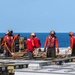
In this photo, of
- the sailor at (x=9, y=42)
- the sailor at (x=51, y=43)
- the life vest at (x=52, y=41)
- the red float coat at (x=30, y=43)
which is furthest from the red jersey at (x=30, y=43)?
the sailor at (x=9, y=42)

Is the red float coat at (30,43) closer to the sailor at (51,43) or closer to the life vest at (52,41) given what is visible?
the sailor at (51,43)

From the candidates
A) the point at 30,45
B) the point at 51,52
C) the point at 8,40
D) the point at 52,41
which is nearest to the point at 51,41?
the point at 52,41

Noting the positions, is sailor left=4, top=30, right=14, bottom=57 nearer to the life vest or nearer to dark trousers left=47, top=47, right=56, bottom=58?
the life vest

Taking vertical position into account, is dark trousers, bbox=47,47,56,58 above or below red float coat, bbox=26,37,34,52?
below

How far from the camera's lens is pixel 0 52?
37.5m

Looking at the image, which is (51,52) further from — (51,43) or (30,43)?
(30,43)

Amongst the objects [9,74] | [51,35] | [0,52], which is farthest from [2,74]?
[0,52]

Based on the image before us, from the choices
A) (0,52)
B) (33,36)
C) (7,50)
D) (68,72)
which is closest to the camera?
(68,72)

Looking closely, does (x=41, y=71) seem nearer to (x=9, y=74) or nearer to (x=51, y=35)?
(x=9, y=74)

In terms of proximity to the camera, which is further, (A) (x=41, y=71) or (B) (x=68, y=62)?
(B) (x=68, y=62)

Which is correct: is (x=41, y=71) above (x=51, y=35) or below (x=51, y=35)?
below

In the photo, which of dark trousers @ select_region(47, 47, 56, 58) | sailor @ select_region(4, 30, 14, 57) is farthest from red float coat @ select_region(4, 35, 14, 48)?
dark trousers @ select_region(47, 47, 56, 58)

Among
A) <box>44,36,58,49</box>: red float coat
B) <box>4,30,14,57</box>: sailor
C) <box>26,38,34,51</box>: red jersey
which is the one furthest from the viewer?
<box>4,30,14,57</box>: sailor

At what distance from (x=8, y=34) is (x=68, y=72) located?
10.2 meters
